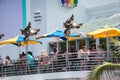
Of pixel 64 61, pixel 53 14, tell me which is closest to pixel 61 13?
pixel 53 14

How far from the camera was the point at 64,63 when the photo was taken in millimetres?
21812

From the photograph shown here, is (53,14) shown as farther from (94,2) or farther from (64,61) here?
(64,61)

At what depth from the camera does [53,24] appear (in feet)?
105

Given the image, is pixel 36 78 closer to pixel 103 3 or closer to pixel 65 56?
pixel 65 56

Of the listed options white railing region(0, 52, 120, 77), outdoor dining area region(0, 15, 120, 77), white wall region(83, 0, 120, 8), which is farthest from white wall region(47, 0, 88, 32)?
white railing region(0, 52, 120, 77)

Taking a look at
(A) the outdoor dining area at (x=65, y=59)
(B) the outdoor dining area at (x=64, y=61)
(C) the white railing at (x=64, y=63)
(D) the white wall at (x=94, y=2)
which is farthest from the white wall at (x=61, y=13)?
(C) the white railing at (x=64, y=63)

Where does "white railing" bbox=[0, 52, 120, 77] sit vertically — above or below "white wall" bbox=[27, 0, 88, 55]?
below

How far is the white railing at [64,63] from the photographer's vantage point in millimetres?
21266

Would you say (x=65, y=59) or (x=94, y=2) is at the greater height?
(x=94, y=2)

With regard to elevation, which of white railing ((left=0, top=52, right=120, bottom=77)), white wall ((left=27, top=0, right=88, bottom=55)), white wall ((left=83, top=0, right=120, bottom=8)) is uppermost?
white wall ((left=83, top=0, right=120, bottom=8))

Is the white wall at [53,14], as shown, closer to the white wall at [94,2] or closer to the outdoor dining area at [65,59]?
the white wall at [94,2]

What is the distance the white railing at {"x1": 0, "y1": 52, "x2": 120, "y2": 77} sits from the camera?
2127cm

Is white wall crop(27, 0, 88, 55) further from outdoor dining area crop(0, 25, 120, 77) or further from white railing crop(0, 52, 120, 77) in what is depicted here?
white railing crop(0, 52, 120, 77)

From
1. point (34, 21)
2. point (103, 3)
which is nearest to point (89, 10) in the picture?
point (103, 3)
